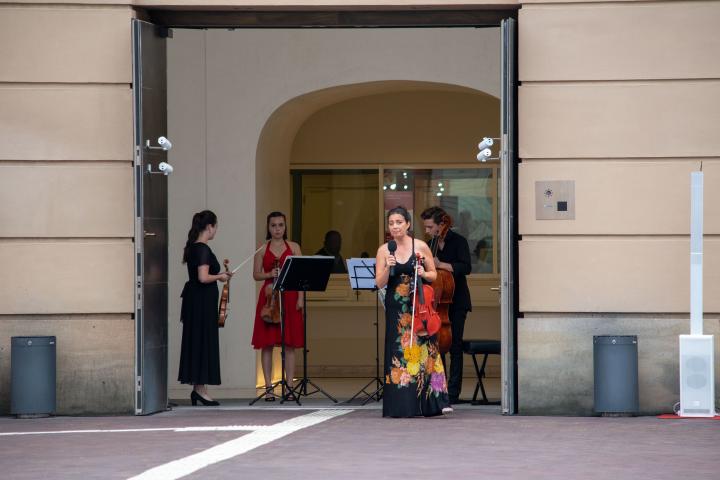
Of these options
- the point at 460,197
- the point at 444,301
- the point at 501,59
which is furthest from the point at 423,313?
the point at 460,197

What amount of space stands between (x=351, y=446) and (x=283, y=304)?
4.97m

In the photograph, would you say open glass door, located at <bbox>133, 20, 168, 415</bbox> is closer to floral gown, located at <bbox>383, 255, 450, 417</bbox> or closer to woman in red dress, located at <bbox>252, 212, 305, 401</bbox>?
woman in red dress, located at <bbox>252, 212, 305, 401</bbox>

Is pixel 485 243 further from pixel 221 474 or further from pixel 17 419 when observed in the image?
pixel 221 474

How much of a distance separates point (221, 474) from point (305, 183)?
10.8m

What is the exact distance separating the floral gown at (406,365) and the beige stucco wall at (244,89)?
403 centimetres

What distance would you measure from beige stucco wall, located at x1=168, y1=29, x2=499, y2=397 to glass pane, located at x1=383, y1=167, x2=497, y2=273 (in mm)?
3029

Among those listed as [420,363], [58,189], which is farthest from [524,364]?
[58,189]

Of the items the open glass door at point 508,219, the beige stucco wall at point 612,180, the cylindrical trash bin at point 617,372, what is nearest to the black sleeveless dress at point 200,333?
the open glass door at point 508,219

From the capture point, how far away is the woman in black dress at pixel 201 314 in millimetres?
Answer: 14219

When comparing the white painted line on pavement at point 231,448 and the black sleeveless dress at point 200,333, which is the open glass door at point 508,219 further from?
the black sleeveless dress at point 200,333

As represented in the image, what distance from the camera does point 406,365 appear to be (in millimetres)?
12516

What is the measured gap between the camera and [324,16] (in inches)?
515

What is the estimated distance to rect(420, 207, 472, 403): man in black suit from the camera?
14188 millimetres

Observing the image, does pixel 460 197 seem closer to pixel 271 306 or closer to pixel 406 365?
pixel 271 306
